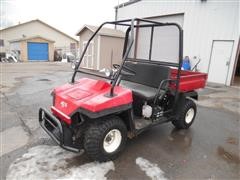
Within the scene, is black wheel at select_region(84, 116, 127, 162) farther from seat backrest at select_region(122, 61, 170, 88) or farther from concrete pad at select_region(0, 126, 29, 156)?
concrete pad at select_region(0, 126, 29, 156)

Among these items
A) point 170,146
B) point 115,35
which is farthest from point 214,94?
point 115,35

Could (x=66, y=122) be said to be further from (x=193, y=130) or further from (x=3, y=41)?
(x=3, y=41)

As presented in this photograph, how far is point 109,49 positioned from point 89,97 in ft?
33.1

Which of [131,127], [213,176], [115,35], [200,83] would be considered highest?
[115,35]

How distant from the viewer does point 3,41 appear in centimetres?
2345

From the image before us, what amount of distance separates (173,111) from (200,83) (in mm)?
872

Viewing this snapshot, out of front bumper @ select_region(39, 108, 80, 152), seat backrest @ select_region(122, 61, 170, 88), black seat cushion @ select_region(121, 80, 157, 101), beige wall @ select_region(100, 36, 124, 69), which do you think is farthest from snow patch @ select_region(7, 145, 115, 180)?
beige wall @ select_region(100, 36, 124, 69)

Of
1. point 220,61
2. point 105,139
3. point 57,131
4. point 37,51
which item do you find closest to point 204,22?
point 220,61

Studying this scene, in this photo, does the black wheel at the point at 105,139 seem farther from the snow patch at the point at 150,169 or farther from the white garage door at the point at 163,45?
the white garage door at the point at 163,45

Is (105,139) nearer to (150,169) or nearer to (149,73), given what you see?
(150,169)

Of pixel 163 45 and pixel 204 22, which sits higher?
pixel 204 22

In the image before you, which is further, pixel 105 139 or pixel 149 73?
pixel 149 73

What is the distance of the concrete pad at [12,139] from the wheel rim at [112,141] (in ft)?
4.51

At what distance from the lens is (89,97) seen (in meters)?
2.32
